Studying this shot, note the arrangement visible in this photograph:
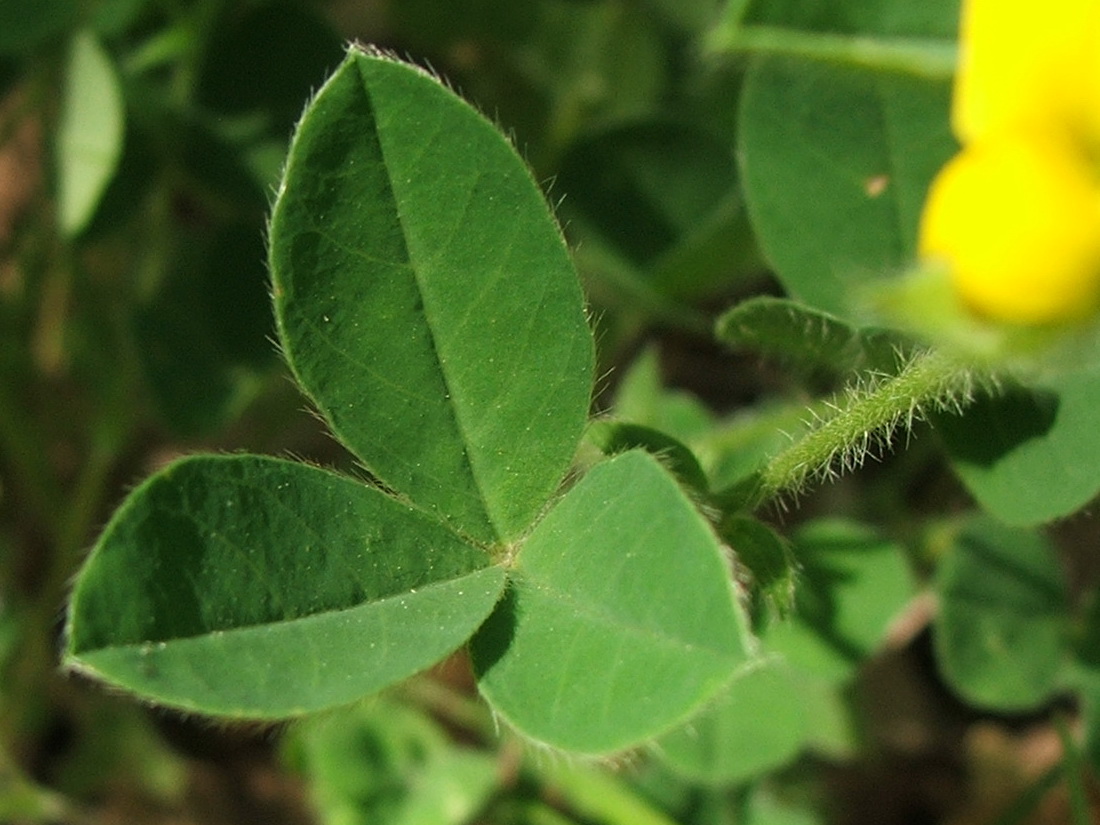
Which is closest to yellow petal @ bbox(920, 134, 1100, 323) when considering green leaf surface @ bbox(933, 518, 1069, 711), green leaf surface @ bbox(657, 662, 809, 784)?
green leaf surface @ bbox(657, 662, 809, 784)

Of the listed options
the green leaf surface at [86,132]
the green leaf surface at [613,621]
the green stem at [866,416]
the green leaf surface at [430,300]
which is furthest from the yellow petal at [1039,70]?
the green leaf surface at [86,132]

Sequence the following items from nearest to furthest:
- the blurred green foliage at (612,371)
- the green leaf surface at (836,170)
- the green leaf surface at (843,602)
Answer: the blurred green foliage at (612,371), the green leaf surface at (836,170), the green leaf surface at (843,602)

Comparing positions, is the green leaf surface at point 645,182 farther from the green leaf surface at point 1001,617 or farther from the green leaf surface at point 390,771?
the green leaf surface at point 390,771

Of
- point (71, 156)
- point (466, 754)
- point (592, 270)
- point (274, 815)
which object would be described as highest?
point (71, 156)

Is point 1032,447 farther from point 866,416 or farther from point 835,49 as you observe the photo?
point 835,49

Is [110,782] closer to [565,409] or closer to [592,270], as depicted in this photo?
[592,270]

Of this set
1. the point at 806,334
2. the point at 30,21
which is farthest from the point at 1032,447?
the point at 30,21

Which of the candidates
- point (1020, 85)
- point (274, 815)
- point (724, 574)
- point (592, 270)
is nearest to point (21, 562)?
point (274, 815)

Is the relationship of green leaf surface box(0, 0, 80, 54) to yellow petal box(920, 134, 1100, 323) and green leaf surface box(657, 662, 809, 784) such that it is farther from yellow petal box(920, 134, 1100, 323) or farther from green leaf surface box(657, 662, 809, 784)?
yellow petal box(920, 134, 1100, 323)
